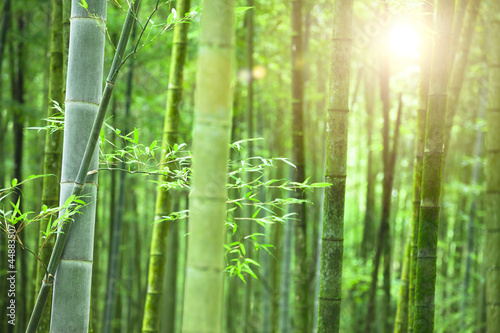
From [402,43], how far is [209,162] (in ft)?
11.4

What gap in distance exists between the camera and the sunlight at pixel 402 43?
12.7 feet

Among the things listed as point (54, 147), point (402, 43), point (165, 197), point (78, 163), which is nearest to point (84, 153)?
point (78, 163)

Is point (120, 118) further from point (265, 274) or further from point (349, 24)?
point (349, 24)

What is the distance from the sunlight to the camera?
12.7 feet

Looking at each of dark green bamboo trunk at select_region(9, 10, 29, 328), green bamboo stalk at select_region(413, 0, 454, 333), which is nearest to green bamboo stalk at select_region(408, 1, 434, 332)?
green bamboo stalk at select_region(413, 0, 454, 333)

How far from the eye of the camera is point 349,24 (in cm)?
198

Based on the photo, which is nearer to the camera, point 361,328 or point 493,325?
point 493,325

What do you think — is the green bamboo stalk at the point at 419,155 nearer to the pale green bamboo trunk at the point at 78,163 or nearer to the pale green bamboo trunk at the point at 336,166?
the pale green bamboo trunk at the point at 336,166

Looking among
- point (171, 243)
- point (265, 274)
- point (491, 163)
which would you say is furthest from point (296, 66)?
point (265, 274)

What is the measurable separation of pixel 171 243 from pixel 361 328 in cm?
468

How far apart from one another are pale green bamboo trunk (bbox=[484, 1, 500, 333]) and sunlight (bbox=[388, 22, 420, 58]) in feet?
2.69

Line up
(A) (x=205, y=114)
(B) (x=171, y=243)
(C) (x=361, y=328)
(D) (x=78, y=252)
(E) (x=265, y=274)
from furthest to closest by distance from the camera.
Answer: (C) (x=361, y=328)
(E) (x=265, y=274)
(B) (x=171, y=243)
(D) (x=78, y=252)
(A) (x=205, y=114)

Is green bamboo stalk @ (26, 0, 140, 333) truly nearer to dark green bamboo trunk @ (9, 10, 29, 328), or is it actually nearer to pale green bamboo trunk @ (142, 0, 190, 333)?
pale green bamboo trunk @ (142, 0, 190, 333)

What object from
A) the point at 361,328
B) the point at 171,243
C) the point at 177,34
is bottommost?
the point at 361,328
